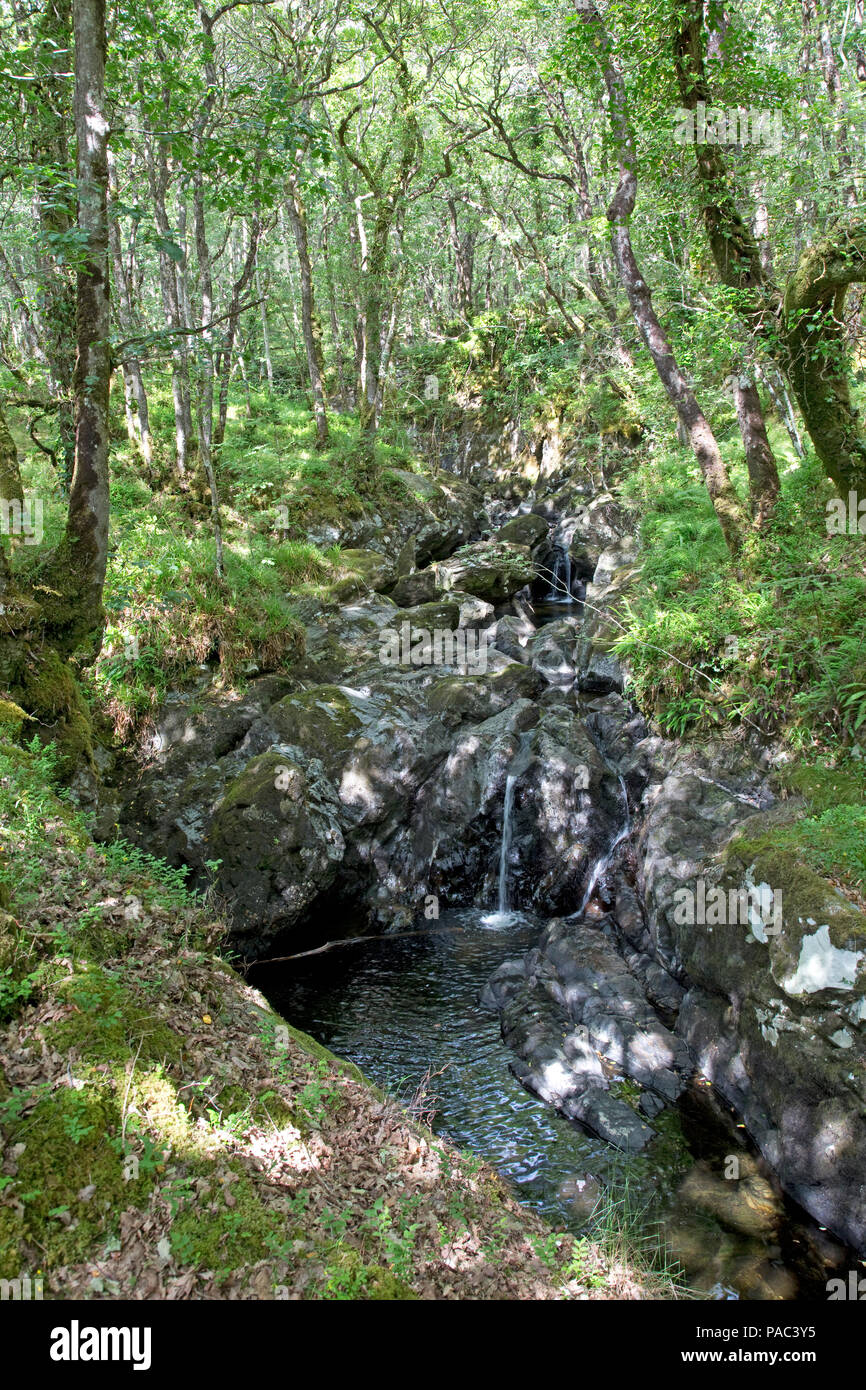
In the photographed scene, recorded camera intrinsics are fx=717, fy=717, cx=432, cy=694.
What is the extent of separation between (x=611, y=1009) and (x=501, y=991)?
4.50ft

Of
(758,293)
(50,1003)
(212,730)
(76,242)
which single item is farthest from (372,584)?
(50,1003)

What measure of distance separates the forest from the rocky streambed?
1.9 inches

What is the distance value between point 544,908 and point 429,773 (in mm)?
2642

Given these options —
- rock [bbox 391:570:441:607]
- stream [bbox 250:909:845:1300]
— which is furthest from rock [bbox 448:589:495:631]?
stream [bbox 250:909:845:1300]

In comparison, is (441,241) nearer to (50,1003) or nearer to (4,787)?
(4,787)

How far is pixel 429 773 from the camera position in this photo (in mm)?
11227

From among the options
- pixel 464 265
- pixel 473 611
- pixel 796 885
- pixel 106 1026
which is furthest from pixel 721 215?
pixel 464 265

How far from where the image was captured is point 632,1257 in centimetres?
488

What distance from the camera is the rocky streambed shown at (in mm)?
Answer: 5781

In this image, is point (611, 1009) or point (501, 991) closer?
point (611, 1009)

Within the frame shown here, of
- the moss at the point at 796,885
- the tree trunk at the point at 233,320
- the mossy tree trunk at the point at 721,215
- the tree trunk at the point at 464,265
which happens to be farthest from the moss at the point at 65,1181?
the tree trunk at the point at 464,265

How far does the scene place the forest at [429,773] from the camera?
12.8ft

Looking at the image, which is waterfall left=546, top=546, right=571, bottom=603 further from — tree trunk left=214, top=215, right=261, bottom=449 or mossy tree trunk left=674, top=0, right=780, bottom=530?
mossy tree trunk left=674, top=0, right=780, bottom=530

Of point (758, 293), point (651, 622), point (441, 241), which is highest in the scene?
point (441, 241)
